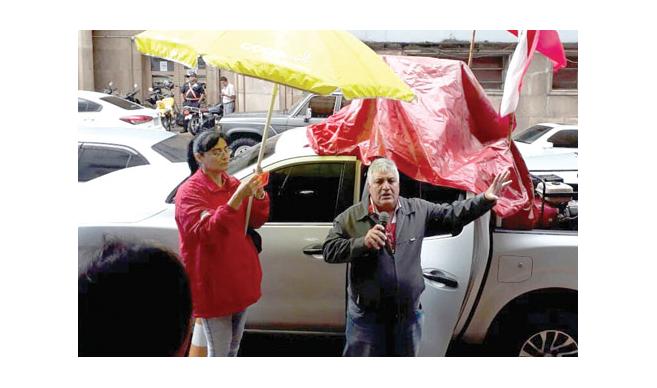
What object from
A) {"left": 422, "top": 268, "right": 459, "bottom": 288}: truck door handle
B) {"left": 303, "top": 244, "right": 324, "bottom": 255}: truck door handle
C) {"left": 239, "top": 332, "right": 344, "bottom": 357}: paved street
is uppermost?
{"left": 303, "top": 244, "right": 324, "bottom": 255}: truck door handle

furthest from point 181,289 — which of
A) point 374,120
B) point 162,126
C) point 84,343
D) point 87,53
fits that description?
point 162,126

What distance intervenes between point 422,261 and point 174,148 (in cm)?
175

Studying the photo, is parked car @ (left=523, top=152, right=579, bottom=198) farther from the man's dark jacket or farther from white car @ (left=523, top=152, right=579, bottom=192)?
the man's dark jacket

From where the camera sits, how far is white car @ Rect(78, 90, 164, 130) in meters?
3.95

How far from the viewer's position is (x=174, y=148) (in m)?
4.20

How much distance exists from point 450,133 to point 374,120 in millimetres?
443

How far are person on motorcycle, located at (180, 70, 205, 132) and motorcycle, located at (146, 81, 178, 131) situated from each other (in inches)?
4.0

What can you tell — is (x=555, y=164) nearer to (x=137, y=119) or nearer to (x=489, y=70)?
(x=489, y=70)

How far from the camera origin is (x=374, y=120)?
376 centimetres

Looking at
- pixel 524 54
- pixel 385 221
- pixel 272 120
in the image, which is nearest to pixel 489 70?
pixel 524 54

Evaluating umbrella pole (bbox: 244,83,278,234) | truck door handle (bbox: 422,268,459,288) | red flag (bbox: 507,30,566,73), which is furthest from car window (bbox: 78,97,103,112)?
red flag (bbox: 507,30,566,73)

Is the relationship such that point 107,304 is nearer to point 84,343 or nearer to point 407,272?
point 84,343

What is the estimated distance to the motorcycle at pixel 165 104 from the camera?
14.3 ft

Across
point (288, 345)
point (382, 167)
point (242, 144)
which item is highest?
point (242, 144)
